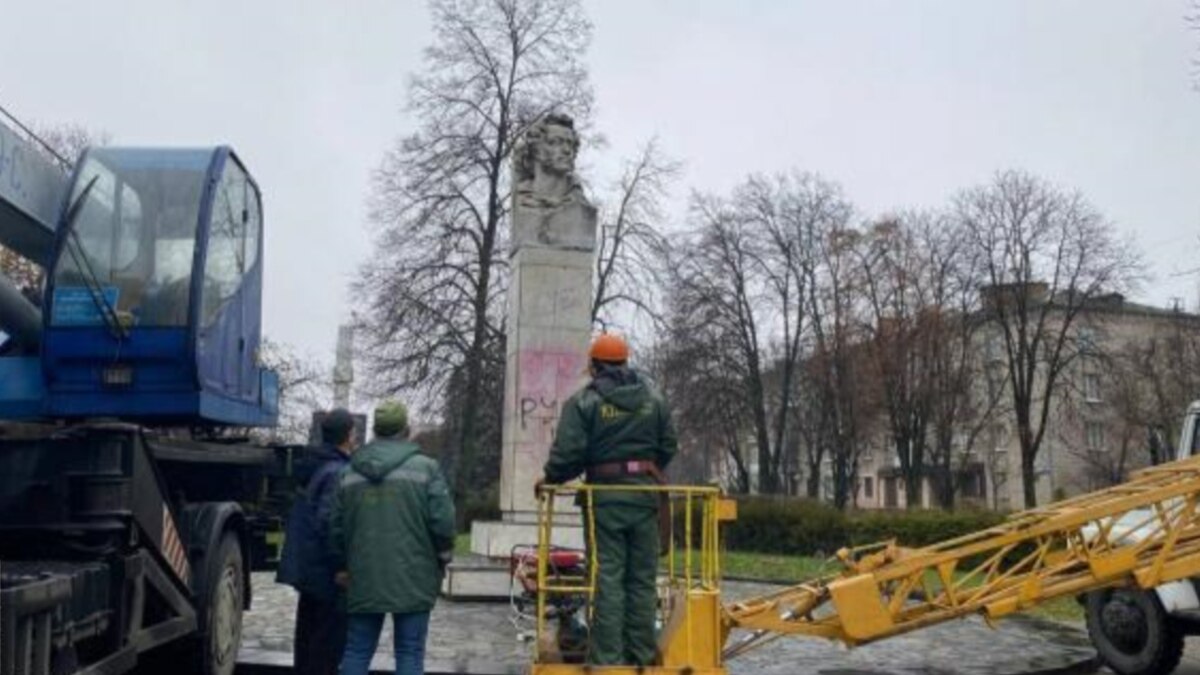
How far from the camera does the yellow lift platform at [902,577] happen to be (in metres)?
6.81

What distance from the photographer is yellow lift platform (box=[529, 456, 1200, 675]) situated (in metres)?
6.81

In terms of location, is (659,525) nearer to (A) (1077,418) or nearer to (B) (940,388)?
(B) (940,388)

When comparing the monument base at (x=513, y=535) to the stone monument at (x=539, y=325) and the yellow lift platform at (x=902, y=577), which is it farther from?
the yellow lift platform at (x=902, y=577)

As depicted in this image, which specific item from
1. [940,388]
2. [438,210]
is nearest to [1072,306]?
[940,388]

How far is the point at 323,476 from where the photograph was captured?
290 inches

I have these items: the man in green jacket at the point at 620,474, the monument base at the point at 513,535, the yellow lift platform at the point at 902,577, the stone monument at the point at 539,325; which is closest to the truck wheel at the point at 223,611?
the yellow lift platform at the point at 902,577

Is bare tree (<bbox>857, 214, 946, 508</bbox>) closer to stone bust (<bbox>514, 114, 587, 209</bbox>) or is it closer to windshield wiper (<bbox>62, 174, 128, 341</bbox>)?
stone bust (<bbox>514, 114, 587, 209</bbox>)

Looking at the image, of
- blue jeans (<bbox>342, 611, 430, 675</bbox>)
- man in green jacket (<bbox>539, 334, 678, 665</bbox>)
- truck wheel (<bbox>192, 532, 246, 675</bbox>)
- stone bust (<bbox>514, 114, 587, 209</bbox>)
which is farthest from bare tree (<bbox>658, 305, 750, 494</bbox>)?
blue jeans (<bbox>342, 611, 430, 675</bbox>)

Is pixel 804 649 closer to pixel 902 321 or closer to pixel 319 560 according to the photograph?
pixel 319 560

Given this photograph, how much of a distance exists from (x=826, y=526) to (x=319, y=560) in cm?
2525

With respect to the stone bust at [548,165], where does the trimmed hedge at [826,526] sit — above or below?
below

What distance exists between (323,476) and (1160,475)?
5.81 meters

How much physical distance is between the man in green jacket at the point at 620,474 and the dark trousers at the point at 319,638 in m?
1.88

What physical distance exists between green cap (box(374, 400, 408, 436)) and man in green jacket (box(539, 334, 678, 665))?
2.87ft
